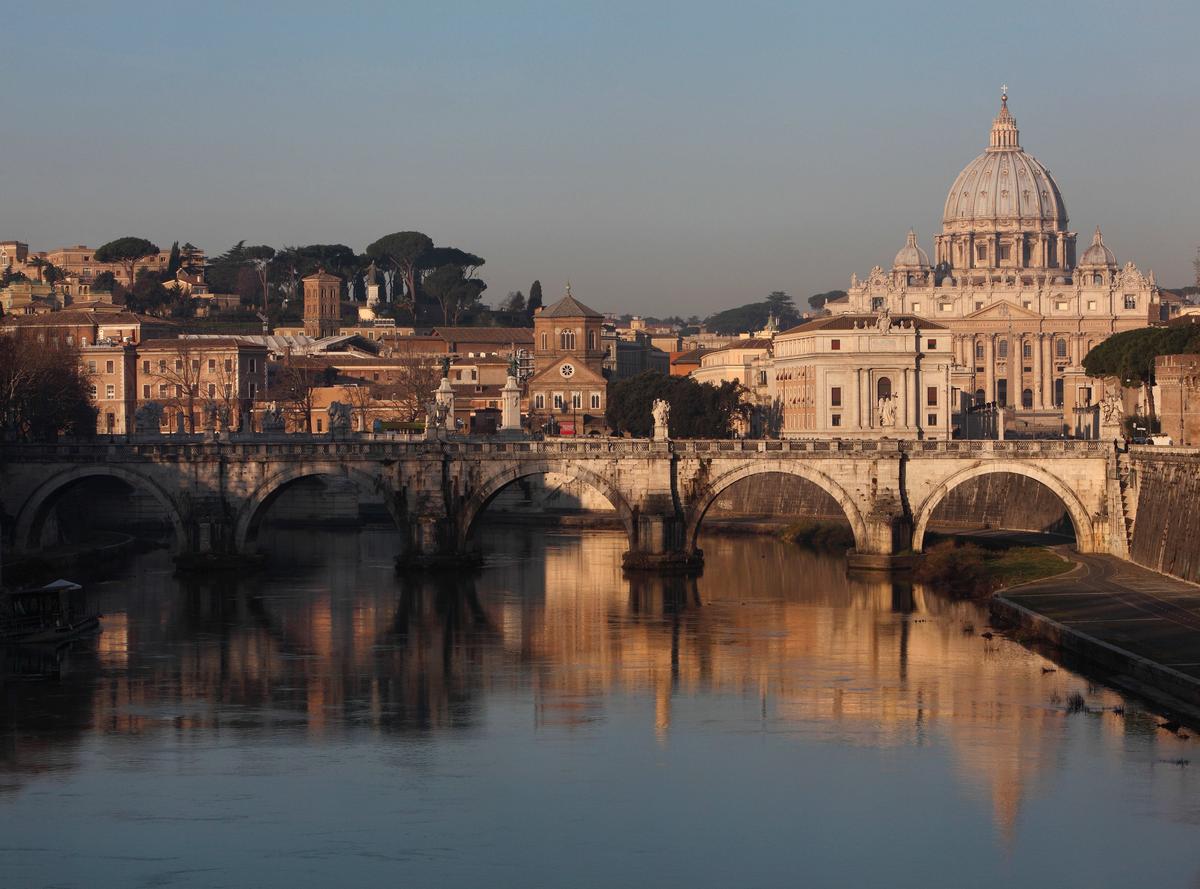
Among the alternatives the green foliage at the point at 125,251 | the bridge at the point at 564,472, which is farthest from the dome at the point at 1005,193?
the bridge at the point at 564,472

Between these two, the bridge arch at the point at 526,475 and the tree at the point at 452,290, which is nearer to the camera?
the bridge arch at the point at 526,475

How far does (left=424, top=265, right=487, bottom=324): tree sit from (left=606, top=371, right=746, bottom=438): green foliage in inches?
2125

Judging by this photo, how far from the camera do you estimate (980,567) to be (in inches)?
2295

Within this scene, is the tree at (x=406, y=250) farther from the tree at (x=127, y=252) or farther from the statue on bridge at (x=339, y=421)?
the statue on bridge at (x=339, y=421)

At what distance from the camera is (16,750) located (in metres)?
37.2

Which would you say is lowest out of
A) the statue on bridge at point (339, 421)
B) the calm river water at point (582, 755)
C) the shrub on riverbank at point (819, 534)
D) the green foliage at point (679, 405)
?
the calm river water at point (582, 755)

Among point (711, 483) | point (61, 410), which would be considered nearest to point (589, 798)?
point (711, 483)

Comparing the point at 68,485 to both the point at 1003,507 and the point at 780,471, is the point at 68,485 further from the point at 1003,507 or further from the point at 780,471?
the point at 1003,507

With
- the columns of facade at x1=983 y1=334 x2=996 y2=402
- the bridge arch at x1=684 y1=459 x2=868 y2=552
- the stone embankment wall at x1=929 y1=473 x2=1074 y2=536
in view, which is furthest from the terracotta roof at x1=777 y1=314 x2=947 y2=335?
the bridge arch at x1=684 y1=459 x2=868 y2=552

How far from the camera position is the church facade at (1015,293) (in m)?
151

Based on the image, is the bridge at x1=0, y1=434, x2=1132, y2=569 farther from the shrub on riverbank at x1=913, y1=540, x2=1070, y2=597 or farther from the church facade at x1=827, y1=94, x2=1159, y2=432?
the church facade at x1=827, y1=94, x2=1159, y2=432

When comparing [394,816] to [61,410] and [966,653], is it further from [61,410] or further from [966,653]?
[61,410]

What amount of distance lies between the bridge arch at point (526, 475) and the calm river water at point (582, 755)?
7.74 m

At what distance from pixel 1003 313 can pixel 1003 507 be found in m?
82.1
